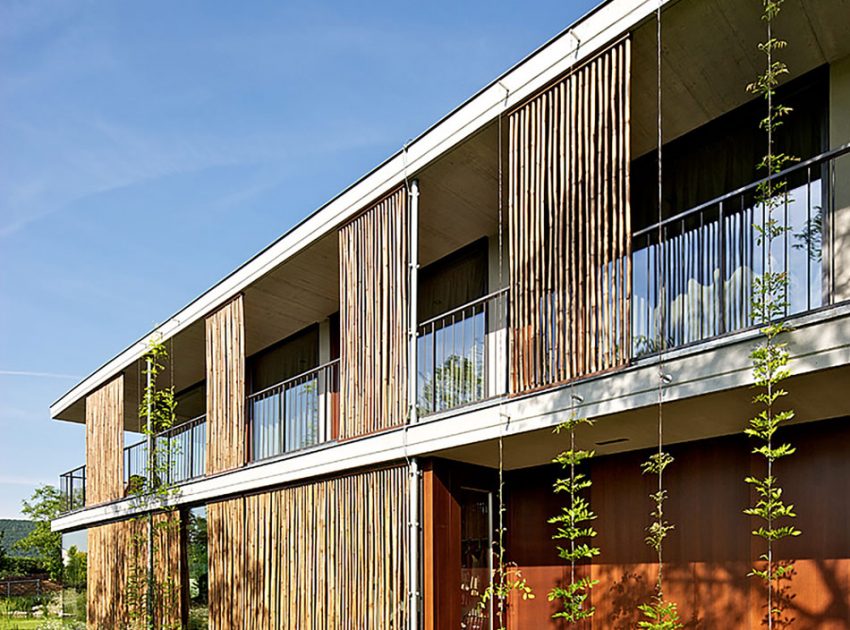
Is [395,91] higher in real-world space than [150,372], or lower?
higher

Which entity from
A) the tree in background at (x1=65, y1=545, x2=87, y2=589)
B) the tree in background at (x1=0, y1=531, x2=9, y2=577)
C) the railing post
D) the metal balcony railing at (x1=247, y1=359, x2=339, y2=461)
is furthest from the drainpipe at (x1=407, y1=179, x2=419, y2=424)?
the tree in background at (x1=0, y1=531, x2=9, y2=577)

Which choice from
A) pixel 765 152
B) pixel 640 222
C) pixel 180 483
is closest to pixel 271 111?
pixel 180 483

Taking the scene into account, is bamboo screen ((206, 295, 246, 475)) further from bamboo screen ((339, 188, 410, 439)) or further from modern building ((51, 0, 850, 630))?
bamboo screen ((339, 188, 410, 439))

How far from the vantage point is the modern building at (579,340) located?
6637mm

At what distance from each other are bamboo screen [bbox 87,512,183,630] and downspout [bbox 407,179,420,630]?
6.21 meters

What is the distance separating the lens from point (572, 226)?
23.1 feet

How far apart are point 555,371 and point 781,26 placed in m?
3.01

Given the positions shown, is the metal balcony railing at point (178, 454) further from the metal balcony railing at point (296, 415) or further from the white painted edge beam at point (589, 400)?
the white painted edge beam at point (589, 400)

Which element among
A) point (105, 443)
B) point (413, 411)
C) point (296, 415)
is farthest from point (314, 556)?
point (105, 443)

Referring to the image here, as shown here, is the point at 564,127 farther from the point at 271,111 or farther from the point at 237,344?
the point at 271,111

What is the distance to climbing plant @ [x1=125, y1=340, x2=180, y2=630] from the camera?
13.6 m

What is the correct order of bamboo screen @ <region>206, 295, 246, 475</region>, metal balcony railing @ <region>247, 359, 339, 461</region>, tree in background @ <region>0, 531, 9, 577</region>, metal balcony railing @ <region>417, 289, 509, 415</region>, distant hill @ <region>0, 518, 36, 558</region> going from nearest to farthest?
metal balcony railing @ <region>417, 289, 509, 415</region>
bamboo screen @ <region>206, 295, 246, 475</region>
metal balcony railing @ <region>247, 359, 339, 461</region>
tree in background @ <region>0, 531, 9, 577</region>
distant hill @ <region>0, 518, 36, 558</region>

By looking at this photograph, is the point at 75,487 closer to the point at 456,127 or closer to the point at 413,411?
the point at 413,411

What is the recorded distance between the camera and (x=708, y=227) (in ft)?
25.4
